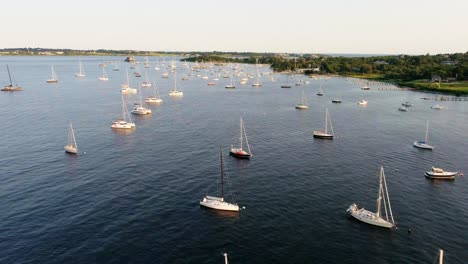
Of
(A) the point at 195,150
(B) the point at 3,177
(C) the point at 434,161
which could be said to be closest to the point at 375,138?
(C) the point at 434,161

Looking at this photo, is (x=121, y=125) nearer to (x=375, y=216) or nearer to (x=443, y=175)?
(x=375, y=216)

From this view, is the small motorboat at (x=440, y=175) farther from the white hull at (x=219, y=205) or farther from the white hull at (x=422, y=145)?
the white hull at (x=219, y=205)

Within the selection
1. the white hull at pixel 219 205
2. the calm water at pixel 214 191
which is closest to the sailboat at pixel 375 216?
the calm water at pixel 214 191

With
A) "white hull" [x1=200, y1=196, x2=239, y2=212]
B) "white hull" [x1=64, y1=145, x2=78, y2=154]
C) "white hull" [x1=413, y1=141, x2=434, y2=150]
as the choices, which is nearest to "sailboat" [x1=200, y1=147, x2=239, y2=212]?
"white hull" [x1=200, y1=196, x2=239, y2=212]

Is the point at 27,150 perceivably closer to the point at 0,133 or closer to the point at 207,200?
the point at 0,133

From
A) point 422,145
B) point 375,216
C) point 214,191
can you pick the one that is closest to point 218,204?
point 214,191

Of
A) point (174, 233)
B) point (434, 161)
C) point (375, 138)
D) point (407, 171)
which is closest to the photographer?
point (174, 233)

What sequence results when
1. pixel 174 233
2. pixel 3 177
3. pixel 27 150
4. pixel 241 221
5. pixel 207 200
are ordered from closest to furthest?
pixel 174 233, pixel 241 221, pixel 207 200, pixel 3 177, pixel 27 150
